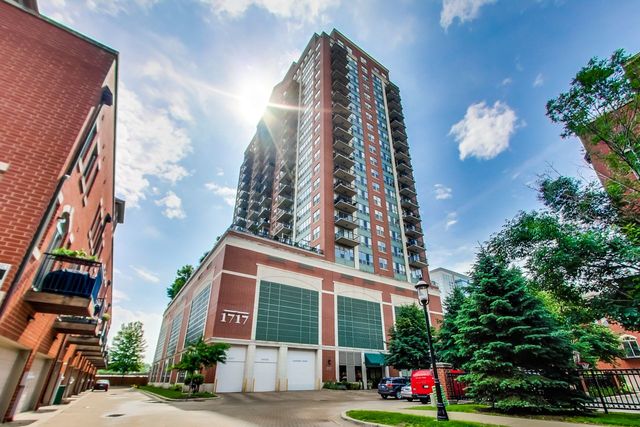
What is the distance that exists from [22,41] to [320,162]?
41283mm

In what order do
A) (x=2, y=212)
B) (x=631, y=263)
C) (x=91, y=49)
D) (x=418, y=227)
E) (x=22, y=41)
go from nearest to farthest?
(x=2, y=212), (x=22, y=41), (x=91, y=49), (x=631, y=263), (x=418, y=227)

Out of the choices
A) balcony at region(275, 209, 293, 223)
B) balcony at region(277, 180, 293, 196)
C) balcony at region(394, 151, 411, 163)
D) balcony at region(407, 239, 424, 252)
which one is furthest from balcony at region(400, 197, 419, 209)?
balcony at region(277, 180, 293, 196)

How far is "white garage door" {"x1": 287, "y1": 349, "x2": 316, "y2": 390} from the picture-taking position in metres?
32.6

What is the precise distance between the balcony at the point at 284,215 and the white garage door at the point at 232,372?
94.0ft

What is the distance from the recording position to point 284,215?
55.8m

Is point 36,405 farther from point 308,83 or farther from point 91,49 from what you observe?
point 308,83

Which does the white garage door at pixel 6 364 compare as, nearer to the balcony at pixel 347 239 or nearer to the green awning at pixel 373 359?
the green awning at pixel 373 359

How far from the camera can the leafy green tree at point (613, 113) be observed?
1333 centimetres

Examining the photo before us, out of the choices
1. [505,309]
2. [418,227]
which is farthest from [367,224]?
[505,309]

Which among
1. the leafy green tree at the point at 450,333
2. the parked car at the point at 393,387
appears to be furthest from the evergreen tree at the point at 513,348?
the parked car at the point at 393,387

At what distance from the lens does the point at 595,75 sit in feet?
45.2

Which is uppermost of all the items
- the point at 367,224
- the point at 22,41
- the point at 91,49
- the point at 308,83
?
the point at 308,83

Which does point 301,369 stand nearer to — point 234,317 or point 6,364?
point 234,317

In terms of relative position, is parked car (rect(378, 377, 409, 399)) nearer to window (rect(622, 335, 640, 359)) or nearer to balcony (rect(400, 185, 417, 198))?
window (rect(622, 335, 640, 359))
